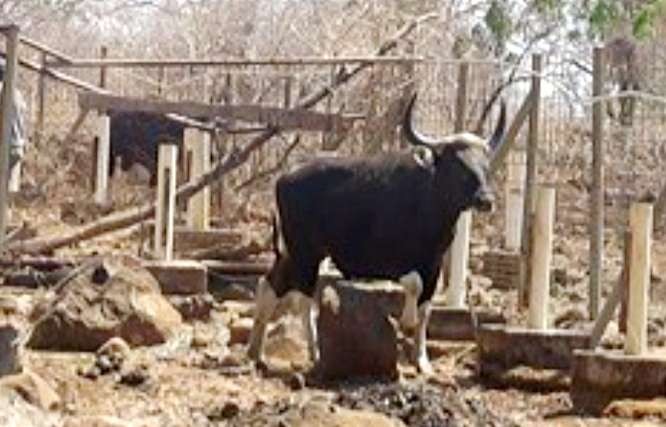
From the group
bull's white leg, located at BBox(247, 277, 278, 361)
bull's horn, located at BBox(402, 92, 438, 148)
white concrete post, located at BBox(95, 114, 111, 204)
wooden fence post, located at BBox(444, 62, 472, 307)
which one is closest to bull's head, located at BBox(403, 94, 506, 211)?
bull's horn, located at BBox(402, 92, 438, 148)

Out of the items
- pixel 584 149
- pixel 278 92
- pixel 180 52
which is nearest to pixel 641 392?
pixel 584 149

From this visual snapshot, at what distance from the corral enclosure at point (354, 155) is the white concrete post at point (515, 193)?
4.7 inches

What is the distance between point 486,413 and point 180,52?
2537 centimetres

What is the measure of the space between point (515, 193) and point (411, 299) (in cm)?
368

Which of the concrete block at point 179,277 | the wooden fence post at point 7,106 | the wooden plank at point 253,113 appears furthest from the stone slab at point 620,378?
the wooden plank at point 253,113

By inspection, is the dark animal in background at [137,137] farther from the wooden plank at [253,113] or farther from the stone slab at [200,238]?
the wooden plank at [253,113]

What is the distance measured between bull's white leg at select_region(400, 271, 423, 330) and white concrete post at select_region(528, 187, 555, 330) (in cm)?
96

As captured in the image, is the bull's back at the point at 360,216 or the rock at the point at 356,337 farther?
the bull's back at the point at 360,216

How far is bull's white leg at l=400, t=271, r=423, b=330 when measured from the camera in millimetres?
10703

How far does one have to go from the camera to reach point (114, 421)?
722cm

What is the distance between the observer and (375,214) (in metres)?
11.1

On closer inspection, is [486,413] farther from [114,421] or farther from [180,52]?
[180,52]

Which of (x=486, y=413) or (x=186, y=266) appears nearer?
(x=486, y=413)

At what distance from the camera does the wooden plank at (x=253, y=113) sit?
546 inches
